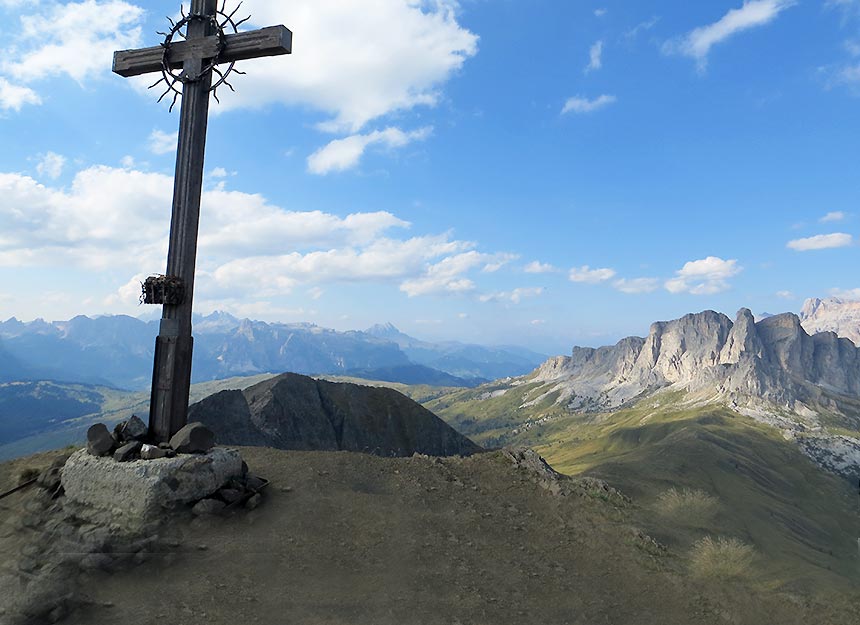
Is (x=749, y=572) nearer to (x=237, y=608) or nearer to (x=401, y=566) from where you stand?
(x=401, y=566)

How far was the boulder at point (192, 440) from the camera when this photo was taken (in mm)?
12703

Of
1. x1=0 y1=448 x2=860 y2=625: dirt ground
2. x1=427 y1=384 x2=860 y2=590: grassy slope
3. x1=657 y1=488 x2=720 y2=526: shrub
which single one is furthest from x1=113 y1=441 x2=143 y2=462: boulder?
x1=427 y1=384 x2=860 y2=590: grassy slope

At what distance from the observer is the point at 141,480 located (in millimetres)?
11656

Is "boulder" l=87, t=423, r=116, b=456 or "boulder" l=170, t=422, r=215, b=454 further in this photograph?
"boulder" l=87, t=423, r=116, b=456

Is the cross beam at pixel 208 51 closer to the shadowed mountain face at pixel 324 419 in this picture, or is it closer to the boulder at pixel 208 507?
the boulder at pixel 208 507

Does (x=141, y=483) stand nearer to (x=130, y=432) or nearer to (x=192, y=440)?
(x=192, y=440)

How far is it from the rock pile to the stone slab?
27 centimetres

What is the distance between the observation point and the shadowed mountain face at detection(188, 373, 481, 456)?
44.4 m

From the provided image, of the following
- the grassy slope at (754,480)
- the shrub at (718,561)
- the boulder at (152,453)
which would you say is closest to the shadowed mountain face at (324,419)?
the grassy slope at (754,480)

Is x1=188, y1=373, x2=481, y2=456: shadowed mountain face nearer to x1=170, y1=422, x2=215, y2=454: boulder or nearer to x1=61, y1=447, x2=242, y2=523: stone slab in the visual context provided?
x1=61, y1=447, x2=242, y2=523: stone slab

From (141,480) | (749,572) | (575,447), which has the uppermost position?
(141,480)

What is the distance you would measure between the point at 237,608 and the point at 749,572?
40.0 feet

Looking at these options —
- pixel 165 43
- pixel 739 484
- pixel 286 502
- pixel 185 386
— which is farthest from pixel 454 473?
pixel 739 484

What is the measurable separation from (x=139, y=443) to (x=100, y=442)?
0.93m
